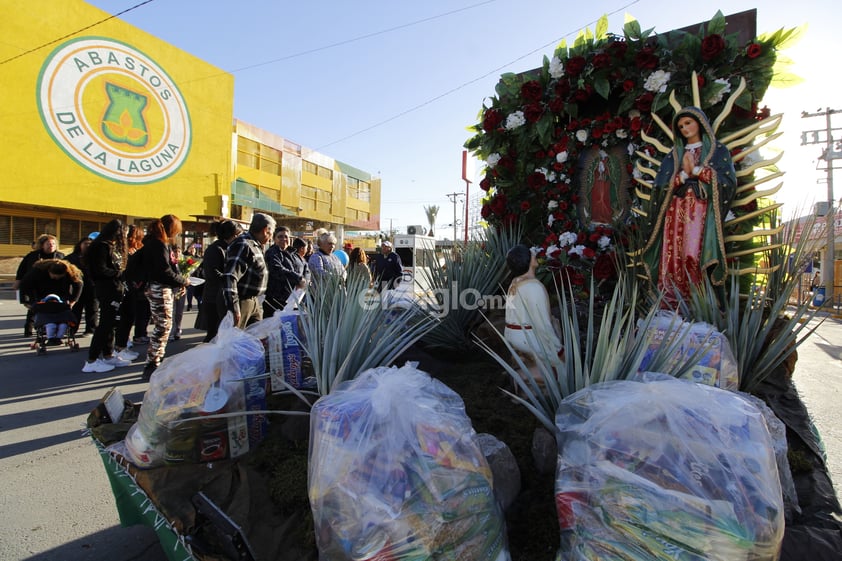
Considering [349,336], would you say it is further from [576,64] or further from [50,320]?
[50,320]

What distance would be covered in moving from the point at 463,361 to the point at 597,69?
9.63ft

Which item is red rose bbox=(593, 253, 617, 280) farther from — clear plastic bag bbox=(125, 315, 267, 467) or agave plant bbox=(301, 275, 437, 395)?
clear plastic bag bbox=(125, 315, 267, 467)

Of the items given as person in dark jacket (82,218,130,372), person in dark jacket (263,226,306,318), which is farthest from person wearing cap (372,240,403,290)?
person in dark jacket (82,218,130,372)

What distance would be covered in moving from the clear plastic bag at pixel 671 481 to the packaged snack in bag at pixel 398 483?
252 mm

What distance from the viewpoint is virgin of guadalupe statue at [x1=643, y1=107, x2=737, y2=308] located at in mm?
2922

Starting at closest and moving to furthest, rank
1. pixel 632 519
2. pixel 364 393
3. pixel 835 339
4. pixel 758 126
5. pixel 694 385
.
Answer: pixel 632 519
pixel 694 385
pixel 364 393
pixel 758 126
pixel 835 339

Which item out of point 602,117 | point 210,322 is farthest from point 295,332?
point 602,117

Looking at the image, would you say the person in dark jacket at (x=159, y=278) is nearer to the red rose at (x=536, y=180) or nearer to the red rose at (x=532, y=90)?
the red rose at (x=536, y=180)

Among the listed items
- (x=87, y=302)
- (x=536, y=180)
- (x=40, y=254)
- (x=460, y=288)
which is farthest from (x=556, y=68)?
(x=40, y=254)

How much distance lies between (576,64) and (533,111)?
54cm

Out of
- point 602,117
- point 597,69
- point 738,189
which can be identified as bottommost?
point 738,189

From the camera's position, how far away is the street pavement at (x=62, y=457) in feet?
6.73

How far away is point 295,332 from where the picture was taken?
219 cm

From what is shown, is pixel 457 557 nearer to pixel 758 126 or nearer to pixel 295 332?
pixel 295 332
